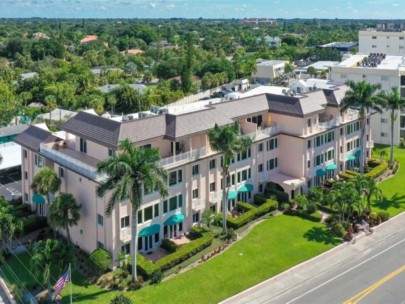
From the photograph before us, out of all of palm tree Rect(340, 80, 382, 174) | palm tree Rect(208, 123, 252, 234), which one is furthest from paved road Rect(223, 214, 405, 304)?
palm tree Rect(340, 80, 382, 174)

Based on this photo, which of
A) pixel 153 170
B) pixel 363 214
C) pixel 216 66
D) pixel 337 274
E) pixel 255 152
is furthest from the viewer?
pixel 216 66

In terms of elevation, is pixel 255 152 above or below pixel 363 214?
above

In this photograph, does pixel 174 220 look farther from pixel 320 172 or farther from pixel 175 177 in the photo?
pixel 320 172

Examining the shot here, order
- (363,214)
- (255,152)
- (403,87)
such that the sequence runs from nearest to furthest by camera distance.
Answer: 1. (363,214)
2. (255,152)
3. (403,87)

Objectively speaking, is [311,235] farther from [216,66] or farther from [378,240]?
[216,66]

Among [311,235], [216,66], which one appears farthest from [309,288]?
[216,66]

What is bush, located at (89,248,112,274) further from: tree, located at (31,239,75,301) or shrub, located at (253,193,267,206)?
shrub, located at (253,193,267,206)

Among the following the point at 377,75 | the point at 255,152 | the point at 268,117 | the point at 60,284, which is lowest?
the point at 60,284
